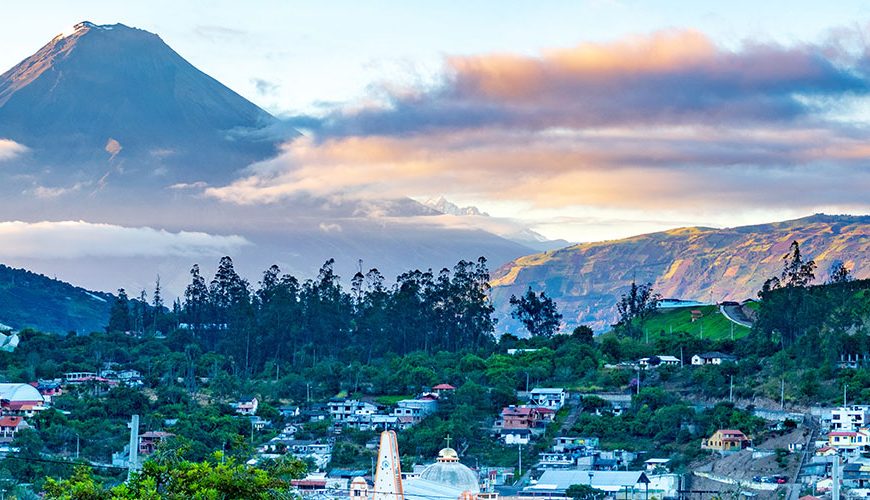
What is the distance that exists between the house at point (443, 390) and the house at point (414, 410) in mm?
1187

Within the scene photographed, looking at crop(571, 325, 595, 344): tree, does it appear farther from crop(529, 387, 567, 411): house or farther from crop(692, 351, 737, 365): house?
crop(529, 387, 567, 411): house

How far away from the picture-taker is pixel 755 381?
78875mm

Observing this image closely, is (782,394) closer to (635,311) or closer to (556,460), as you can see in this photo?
(556,460)

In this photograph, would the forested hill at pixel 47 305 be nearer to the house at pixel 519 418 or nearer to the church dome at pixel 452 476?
the house at pixel 519 418

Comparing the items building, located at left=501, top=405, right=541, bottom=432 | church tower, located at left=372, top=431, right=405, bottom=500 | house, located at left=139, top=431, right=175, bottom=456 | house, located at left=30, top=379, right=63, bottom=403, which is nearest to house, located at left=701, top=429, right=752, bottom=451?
building, located at left=501, top=405, right=541, bottom=432

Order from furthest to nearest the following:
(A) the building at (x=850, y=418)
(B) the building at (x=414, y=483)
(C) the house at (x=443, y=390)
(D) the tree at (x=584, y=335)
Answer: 1. (D) the tree at (x=584, y=335)
2. (C) the house at (x=443, y=390)
3. (A) the building at (x=850, y=418)
4. (B) the building at (x=414, y=483)

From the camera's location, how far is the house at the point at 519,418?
76.4 metres

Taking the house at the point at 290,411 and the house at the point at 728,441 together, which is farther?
the house at the point at 290,411

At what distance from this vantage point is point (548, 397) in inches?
3164

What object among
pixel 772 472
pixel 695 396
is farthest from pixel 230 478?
pixel 695 396

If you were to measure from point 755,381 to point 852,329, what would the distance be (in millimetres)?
→ 10193

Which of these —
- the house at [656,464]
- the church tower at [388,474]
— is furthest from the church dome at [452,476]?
the house at [656,464]

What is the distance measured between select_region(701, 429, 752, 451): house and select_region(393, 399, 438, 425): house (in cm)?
1493

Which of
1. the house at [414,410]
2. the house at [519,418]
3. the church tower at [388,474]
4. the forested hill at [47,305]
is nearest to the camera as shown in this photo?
the church tower at [388,474]
